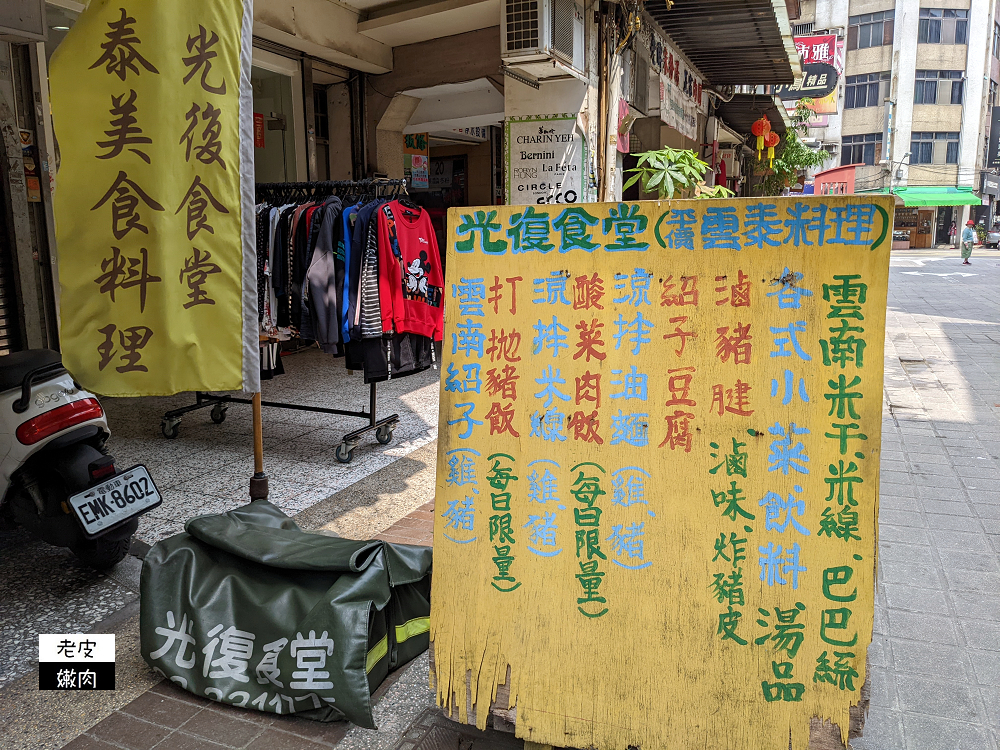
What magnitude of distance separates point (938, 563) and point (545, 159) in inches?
217

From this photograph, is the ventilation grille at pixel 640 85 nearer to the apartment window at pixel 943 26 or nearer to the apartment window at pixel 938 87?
the apartment window at pixel 938 87

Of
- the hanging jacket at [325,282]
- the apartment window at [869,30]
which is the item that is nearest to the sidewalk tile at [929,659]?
the hanging jacket at [325,282]

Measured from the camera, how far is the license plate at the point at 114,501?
319cm

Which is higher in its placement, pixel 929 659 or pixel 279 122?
pixel 279 122

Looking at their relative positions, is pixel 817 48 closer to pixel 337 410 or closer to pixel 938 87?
pixel 337 410

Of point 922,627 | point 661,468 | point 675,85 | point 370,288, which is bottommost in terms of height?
point 922,627

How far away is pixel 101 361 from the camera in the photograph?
2.95m

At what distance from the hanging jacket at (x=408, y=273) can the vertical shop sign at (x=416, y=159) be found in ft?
21.2

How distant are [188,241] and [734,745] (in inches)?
101

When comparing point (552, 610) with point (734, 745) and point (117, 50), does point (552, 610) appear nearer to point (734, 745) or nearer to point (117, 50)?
point (734, 745)

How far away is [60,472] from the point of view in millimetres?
3311

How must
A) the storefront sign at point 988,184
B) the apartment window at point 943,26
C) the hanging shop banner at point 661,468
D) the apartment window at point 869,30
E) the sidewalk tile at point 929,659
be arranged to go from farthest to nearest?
1. the storefront sign at point 988,184
2. the apartment window at point 869,30
3. the apartment window at point 943,26
4. the sidewalk tile at point 929,659
5. the hanging shop banner at point 661,468

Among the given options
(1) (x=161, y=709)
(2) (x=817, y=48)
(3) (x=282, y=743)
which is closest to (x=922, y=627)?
(3) (x=282, y=743)

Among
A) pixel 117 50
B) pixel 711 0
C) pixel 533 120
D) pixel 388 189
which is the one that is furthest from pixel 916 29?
pixel 117 50
